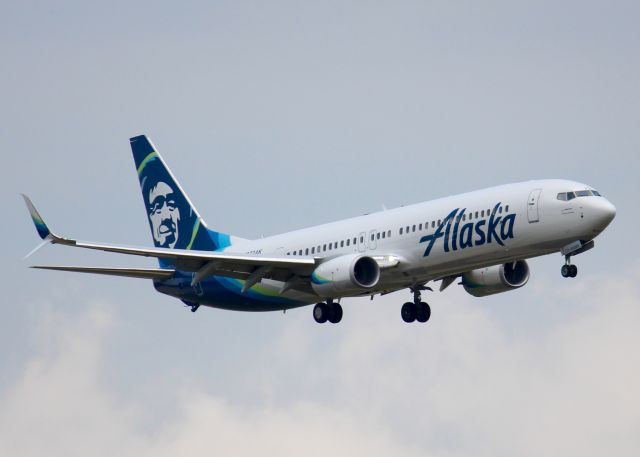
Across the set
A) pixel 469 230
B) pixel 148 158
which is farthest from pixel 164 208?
pixel 469 230

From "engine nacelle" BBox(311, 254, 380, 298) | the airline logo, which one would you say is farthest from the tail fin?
the airline logo

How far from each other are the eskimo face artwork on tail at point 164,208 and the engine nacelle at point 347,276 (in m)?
12.1

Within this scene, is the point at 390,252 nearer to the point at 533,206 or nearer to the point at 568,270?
the point at 533,206

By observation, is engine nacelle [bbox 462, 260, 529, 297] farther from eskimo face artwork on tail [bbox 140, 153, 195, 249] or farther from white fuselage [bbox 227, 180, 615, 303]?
eskimo face artwork on tail [bbox 140, 153, 195, 249]

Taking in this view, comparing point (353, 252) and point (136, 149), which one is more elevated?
point (136, 149)

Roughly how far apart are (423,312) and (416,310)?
0.31 m

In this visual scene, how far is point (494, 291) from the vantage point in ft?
219

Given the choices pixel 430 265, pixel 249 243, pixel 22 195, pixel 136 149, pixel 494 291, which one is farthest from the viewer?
pixel 136 149

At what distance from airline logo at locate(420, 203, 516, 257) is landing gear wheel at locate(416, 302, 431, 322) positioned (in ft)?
22.6

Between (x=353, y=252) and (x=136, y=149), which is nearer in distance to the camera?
(x=353, y=252)

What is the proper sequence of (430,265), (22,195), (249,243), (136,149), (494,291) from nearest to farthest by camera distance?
1. (22,195)
2. (430,265)
3. (494,291)
4. (249,243)
5. (136,149)

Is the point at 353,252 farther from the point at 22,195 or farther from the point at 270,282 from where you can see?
the point at 22,195

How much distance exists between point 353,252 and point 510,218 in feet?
24.9

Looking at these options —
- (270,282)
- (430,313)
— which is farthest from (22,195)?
(430,313)
